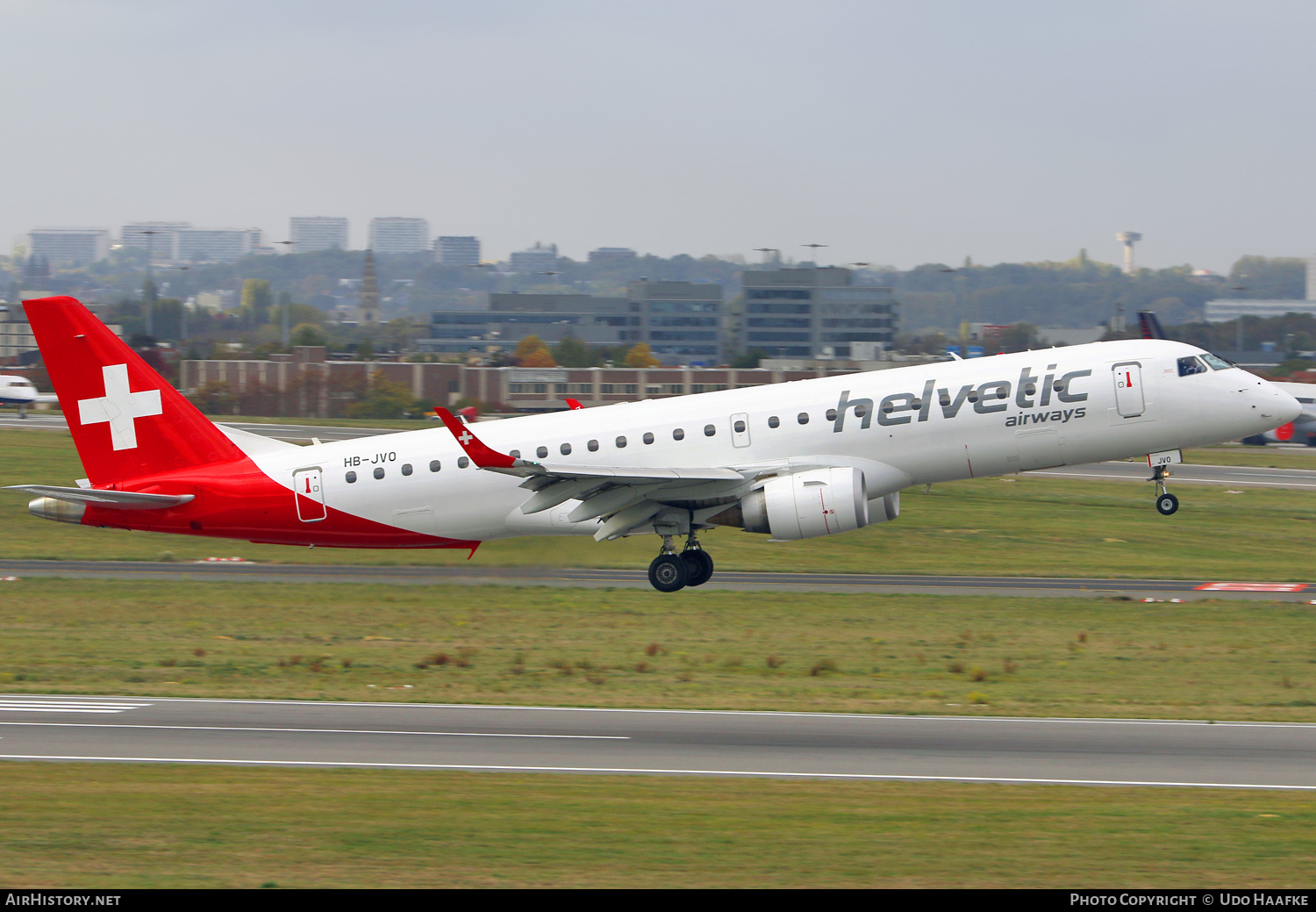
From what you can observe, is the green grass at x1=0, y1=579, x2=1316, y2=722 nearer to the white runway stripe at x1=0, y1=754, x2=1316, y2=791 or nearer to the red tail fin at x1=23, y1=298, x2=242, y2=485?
the red tail fin at x1=23, y1=298, x2=242, y2=485

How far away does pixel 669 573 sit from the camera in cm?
3183

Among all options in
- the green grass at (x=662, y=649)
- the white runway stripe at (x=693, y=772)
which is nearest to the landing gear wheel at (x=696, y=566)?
the green grass at (x=662, y=649)

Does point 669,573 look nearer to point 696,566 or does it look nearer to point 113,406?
point 696,566

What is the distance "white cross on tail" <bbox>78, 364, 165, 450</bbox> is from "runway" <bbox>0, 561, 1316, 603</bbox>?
829cm

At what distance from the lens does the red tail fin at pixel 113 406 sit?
103 feet

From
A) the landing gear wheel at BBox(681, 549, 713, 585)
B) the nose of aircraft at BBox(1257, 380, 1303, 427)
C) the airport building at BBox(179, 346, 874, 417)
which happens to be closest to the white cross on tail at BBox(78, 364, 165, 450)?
the landing gear wheel at BBox(681, 549, 713, 585)

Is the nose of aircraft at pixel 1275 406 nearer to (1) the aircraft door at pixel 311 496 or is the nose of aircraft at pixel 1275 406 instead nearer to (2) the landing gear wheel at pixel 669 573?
(2) the landing gear wheel at pixel 669 573

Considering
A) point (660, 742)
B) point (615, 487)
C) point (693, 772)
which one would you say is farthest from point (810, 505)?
point (693, 772)

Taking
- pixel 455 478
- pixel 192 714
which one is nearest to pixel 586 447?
pixel 455 478

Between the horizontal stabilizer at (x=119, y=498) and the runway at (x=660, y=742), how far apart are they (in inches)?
296

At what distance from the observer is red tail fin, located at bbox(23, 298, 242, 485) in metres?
31.5

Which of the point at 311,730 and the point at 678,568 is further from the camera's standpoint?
the point at 678,568

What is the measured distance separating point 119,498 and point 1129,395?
75.8 ft
